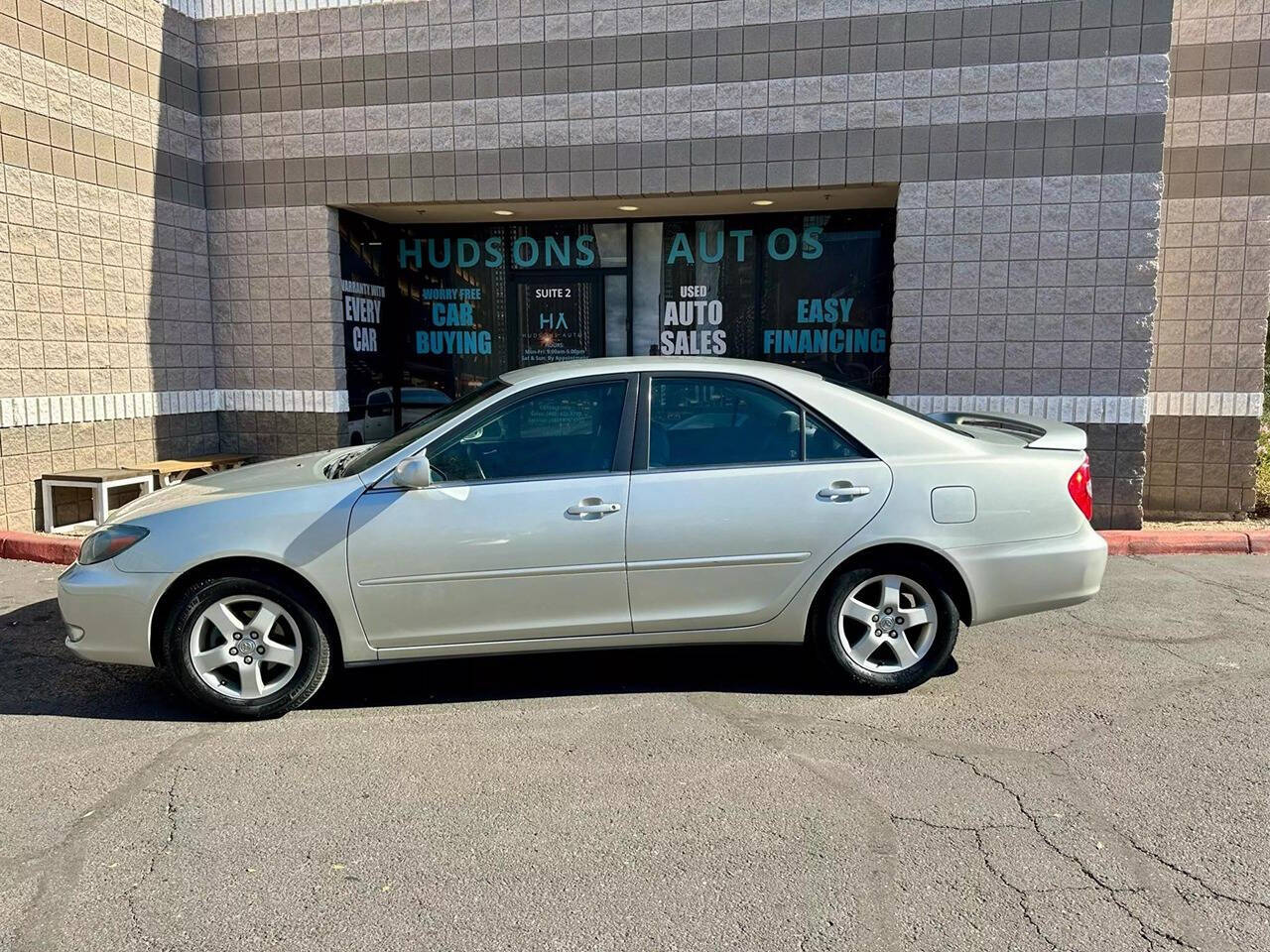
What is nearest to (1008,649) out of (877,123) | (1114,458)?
(1114,458)

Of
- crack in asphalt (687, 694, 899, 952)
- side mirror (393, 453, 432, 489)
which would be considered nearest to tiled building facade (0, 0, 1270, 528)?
crack in asphalt (687, 694, 899, 952)

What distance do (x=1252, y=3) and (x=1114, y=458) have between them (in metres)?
4.22

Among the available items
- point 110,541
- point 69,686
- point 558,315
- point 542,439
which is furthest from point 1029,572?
point 558,315

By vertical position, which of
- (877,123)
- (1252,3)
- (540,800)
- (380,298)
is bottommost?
(540,800)

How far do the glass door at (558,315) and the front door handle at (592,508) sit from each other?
6.26 m

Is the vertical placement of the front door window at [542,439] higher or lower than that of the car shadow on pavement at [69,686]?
higher

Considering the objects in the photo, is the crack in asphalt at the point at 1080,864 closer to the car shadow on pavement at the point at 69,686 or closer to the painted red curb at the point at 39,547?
the car shadow on pavement at the point at 69,686

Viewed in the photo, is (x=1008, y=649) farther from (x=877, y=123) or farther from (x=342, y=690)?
(x=877, y=123)

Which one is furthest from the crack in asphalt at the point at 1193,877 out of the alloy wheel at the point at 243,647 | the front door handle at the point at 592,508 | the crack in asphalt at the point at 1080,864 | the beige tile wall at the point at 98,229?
the beige tile wall at the point at 98,229

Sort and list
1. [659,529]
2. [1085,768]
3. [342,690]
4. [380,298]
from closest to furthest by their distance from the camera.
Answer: [1085,768], [659,529], [342,690], [380,298]

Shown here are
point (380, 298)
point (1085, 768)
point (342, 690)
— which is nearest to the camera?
point (1085, 768)

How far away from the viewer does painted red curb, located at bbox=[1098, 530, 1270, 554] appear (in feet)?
26.2

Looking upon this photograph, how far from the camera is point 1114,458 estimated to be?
8.66m

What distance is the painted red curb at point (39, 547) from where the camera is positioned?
767cm
